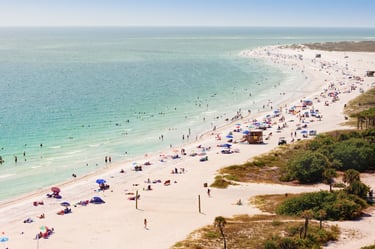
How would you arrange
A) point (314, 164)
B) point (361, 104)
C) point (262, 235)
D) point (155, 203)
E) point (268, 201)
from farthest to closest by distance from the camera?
point (361, 104) < point (314, 164) < point (155, 203) < point (268, 201) < point (262, 235)

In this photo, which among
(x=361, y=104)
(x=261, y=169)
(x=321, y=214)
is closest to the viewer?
(x=321, y=214)

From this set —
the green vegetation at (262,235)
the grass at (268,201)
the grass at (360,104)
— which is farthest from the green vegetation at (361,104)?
the green vegetation at (262,235)

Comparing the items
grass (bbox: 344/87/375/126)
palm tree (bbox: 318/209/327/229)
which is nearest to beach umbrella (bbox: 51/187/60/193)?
palm tree (bbox: 318/209/327/229)

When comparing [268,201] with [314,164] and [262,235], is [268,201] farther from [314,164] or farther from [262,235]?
[262,235]

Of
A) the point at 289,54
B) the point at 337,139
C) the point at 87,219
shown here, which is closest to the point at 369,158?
the point at 337,139

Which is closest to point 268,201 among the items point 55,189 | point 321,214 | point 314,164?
point 321,214

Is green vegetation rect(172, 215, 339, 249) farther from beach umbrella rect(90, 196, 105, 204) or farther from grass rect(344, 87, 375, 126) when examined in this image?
grass rect(344, 87, 375, 126)
